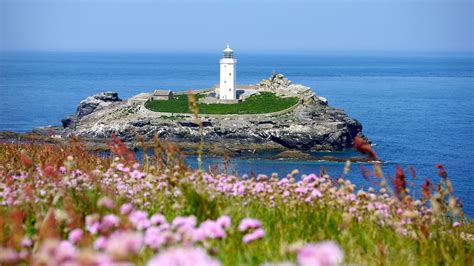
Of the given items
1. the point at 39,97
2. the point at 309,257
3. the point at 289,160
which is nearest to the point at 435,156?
the point at 289,160

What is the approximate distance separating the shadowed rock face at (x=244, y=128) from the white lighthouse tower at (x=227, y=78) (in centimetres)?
812

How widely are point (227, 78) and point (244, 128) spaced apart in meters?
Answer: 12.4

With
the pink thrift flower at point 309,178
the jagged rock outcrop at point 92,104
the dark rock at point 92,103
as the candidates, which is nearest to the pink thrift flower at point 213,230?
the pink thrift flower at point 309,178

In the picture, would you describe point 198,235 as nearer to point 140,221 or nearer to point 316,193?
point 140,221

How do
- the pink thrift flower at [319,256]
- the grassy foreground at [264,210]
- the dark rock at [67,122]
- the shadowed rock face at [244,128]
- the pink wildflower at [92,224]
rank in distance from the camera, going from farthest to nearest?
the dark rock at [67,122] < the shadowed rock face at [244,128] < the grassy foreground at [264,210] < the pink wildflower at [92,224] < the pink thrift flower at [319,256]

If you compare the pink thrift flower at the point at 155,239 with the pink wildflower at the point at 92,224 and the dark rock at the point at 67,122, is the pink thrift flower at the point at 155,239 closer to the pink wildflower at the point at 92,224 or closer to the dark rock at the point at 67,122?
the pink wildflower at the point at 92,224

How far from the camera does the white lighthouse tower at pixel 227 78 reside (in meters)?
74.4

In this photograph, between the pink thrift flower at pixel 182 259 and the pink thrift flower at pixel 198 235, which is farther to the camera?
the pink thrift flower at pixel 198 235

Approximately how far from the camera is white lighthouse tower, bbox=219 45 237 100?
7438 cm

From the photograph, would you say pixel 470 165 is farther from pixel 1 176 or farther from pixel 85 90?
pixel 85 90

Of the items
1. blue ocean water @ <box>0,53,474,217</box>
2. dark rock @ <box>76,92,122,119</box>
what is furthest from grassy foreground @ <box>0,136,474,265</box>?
dark rock @ <box>76,92,122,119</box>

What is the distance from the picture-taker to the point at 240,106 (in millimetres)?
72000

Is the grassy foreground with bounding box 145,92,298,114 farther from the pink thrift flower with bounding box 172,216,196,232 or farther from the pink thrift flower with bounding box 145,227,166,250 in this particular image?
the pink thrift flower with bounding box 145,227,166,250

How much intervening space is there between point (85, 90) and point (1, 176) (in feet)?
381
